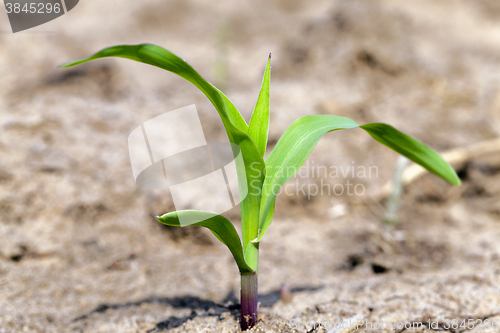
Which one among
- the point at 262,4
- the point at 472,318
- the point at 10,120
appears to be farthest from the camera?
the point at 262,4

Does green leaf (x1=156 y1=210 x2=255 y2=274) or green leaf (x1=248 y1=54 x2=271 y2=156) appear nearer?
green leaf (x1=156 y1=210 x2=255 y2=274)

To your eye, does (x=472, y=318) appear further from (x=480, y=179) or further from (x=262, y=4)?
(x=262, y=4)

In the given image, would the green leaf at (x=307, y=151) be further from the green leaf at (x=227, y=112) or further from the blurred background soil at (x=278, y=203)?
the blurred background soil at (x=278, y=203)

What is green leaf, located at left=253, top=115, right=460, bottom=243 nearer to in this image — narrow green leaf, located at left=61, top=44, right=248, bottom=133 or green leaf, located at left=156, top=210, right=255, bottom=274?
green leaf, located at left=156, top=210, right=255, bottom=274

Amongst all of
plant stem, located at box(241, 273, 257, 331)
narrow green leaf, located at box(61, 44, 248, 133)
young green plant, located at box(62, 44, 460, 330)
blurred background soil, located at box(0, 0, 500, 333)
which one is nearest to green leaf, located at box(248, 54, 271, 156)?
young green plant, located at box(62, 44, 460, 330)

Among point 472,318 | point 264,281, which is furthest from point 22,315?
point 472,318

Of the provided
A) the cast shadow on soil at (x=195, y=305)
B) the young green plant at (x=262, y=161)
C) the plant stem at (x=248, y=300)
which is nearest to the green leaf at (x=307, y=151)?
the young green plant at (x=262, y=161)
